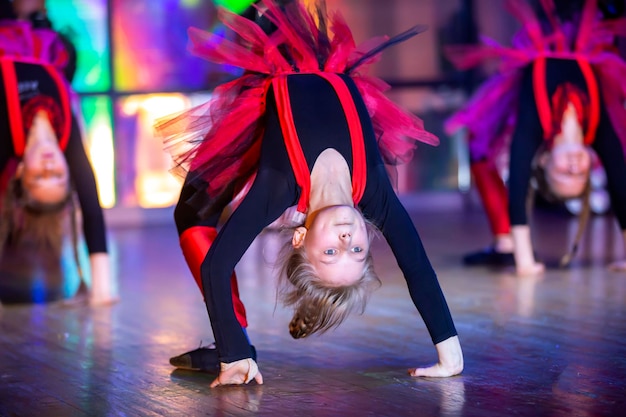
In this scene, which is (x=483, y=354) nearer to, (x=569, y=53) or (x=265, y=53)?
(x=265, y=53)

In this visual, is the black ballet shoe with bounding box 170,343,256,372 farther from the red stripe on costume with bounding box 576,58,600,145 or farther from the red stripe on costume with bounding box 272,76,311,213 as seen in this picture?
the red stripe on costume with bounding box 576,58,600,145

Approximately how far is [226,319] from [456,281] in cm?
227

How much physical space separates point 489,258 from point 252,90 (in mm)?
2733

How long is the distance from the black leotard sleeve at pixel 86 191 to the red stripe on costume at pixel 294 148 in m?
1.74

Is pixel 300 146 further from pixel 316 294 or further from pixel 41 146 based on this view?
pixel 41 146

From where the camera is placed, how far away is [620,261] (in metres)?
5.23

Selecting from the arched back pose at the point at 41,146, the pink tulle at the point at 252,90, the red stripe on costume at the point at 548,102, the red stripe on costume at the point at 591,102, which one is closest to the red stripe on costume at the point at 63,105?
the arched back pose at the point at 41,146

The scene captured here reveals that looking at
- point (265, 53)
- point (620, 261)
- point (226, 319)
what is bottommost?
point (620, 261)

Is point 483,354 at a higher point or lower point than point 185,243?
lower

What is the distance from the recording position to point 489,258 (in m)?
5.41

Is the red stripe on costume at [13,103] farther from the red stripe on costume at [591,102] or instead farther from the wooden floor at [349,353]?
the red stripe on costume at [591,102]

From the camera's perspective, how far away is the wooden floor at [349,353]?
2564 millimetres

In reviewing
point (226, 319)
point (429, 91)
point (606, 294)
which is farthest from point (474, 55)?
point (429, 91)

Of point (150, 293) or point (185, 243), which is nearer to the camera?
point (185, 243)
